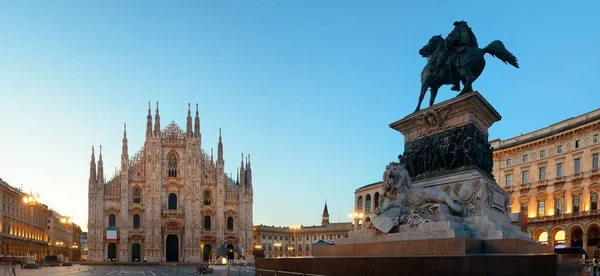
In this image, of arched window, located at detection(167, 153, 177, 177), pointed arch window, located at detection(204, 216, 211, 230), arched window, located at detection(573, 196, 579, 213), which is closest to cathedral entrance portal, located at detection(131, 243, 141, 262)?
pointed arch window, located at detection(204, 216, 211, 230)

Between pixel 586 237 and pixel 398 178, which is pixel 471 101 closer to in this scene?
pixel 398 178

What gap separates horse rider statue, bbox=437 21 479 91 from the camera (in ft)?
47.9

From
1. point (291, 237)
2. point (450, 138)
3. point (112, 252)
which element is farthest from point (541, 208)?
point (291, 237)

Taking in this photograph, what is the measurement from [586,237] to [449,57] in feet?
119

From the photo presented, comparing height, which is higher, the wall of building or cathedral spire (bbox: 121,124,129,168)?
cathedral spire (bbox: 121,124,129,168)

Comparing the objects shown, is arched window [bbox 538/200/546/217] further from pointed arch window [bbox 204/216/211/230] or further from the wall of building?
the wall of building

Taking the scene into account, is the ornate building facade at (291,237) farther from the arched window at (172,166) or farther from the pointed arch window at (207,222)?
the arched window at (172,166)

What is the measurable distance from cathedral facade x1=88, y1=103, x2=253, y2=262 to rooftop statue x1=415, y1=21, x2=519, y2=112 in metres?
63.2

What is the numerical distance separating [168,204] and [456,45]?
2615 inches

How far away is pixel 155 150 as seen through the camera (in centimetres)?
7556

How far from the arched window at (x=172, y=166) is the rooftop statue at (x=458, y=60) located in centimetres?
6511

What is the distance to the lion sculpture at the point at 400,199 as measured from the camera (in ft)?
39.7

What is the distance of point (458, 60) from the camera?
14.6 metres

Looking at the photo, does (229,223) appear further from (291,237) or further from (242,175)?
(291,237)
